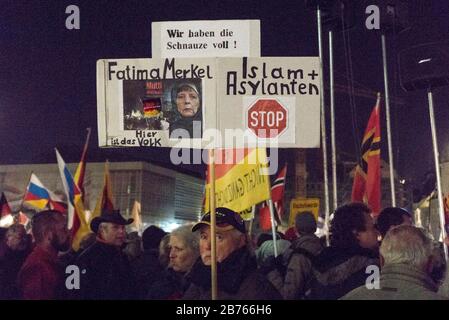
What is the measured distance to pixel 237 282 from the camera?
149 inches

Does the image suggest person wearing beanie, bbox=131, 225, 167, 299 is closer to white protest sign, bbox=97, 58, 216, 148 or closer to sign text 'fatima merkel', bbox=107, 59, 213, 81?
white protest sign, bbox=97, 58, 216, 148

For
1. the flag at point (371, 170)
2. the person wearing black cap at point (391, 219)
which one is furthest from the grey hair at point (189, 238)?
the flag at point (371, 170)

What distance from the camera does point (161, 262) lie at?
562 centimetres

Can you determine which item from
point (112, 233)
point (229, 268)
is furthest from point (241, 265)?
point (112, 233)

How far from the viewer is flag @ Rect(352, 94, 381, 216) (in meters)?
10.1

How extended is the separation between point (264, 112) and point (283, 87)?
227 mm

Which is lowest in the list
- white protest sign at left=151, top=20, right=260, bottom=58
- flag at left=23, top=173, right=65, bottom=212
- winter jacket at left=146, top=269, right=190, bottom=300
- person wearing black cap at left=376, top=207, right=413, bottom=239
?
winter jacket at left=146, top=269, right=190, bottom=300

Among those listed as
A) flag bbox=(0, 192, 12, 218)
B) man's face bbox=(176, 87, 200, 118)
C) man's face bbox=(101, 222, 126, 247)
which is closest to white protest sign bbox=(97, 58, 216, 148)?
man's face bbox=(176, 87, 200, 118)

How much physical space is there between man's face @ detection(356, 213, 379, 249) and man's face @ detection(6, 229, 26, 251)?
3919 mm

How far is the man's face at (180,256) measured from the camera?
4.75 meters

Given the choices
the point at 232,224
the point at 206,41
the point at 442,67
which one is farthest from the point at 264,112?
the point at 442,67

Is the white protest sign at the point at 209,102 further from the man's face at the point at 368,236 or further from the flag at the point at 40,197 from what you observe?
the flag at the point at 40,197

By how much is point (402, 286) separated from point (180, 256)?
6.50 ft

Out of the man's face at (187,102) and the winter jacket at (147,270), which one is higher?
the man's face at (187,102)
